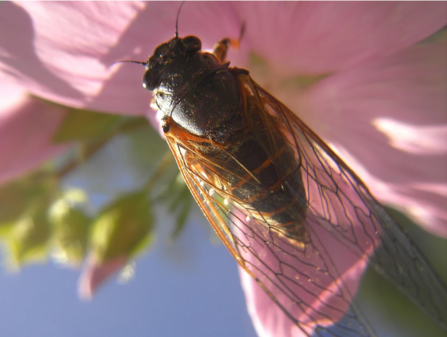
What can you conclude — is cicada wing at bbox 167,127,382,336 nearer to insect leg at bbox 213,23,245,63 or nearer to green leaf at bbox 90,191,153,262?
insect leg at bbox 213,23,245,63

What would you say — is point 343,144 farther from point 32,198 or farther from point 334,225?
point 32,198

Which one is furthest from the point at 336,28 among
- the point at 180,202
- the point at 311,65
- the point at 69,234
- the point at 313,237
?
the point at 69,234

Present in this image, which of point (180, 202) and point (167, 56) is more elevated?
point (167, 56)

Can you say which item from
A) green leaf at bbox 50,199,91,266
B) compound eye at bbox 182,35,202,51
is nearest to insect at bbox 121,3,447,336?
compound eye at bbox 182,35,202,51

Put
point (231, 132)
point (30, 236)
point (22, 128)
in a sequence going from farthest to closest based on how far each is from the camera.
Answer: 1. point (30, 236)
2. point (22, 128)
3. point (231, 132)

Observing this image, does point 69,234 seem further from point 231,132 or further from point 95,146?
point 231,132

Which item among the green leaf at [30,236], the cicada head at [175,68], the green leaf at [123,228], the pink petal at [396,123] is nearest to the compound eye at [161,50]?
the cicada head at [175,68]
